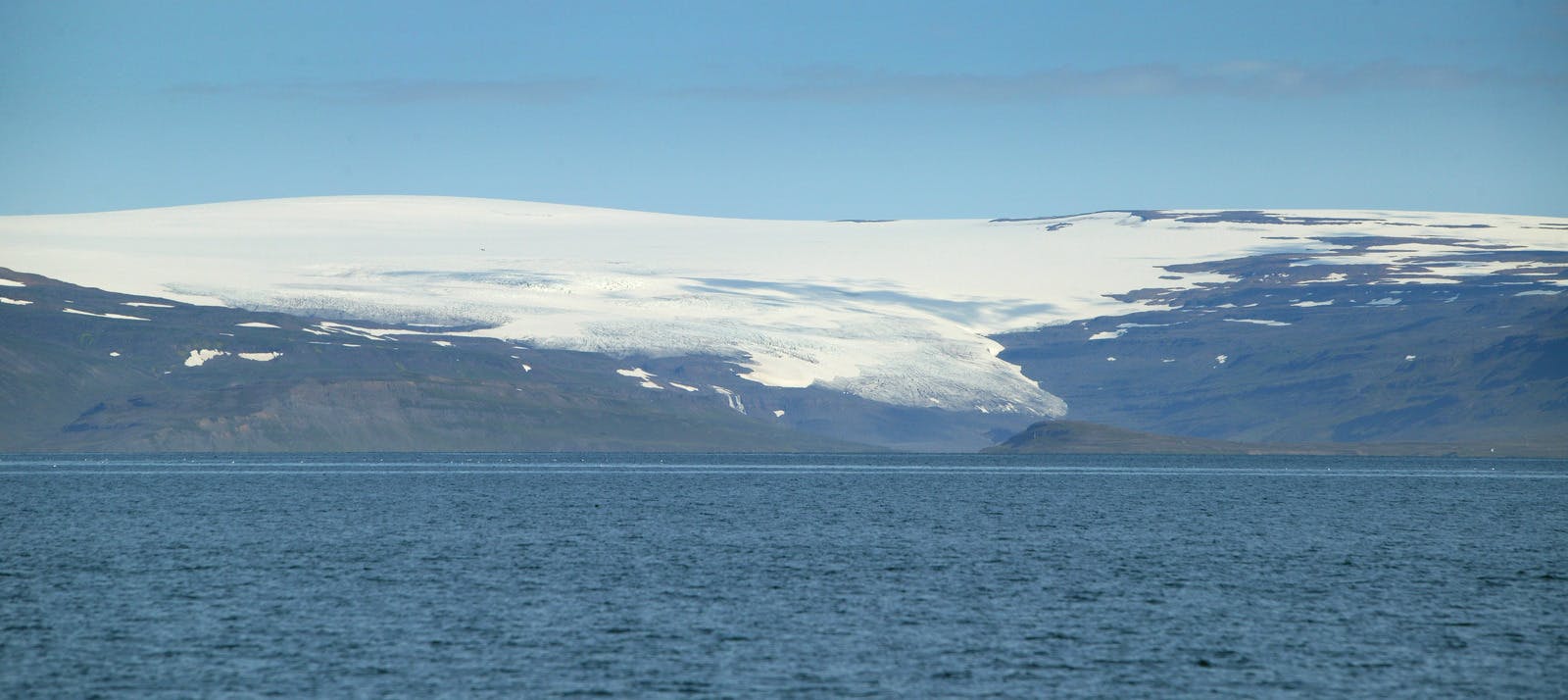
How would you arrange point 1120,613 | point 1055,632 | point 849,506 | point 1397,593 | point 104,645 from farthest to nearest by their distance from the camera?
point 849,506 < point 1397,593 < point 1120,613 < point 1055,632 < point 104,645

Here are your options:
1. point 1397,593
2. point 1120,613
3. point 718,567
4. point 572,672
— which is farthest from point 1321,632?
point 718,567

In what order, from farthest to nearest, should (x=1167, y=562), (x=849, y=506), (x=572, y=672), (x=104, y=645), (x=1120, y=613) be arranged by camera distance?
(x=849, y=506) → (x=1167, y=562) → (x=1120, y=613) → (x=104, y=645) → (x=572, y=672)

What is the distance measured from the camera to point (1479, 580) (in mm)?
82375

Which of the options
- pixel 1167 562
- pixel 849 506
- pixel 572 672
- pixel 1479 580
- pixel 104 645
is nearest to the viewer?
pixel 572 672

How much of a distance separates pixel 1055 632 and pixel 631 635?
13.9 m

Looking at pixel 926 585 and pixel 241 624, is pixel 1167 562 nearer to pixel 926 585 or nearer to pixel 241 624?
pixel 926 585

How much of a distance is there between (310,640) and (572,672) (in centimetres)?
1074

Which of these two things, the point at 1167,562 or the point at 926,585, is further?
the point at 1167,562

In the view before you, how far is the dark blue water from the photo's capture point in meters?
53.1

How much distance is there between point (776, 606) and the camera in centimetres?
7069

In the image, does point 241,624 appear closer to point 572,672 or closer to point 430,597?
point 430,597

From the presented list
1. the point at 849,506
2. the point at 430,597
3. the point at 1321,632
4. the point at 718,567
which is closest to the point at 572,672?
the point at 430,597

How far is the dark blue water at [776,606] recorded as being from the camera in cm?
5309

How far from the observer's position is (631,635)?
203 ft
